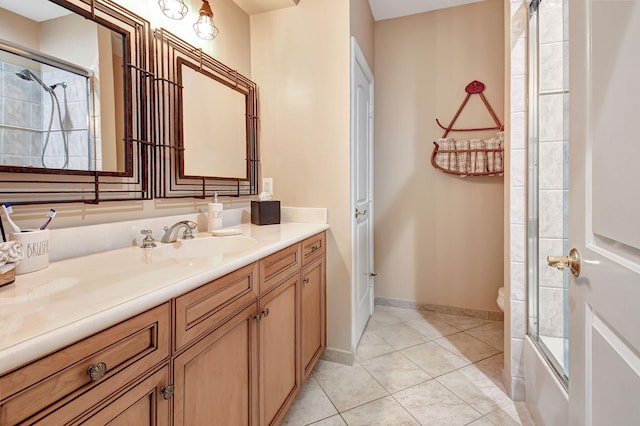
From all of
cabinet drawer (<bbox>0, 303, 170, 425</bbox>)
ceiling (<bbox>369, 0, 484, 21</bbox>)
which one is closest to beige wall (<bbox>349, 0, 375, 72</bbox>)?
ceiling (<bbox>369, 0, 484, 21</bbox>)

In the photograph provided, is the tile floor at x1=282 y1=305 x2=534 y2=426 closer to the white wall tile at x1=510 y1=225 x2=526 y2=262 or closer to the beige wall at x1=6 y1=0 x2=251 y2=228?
the white wall tile at x1=510 y1=225 x2=526 y2=262

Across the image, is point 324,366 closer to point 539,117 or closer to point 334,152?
point 334,152

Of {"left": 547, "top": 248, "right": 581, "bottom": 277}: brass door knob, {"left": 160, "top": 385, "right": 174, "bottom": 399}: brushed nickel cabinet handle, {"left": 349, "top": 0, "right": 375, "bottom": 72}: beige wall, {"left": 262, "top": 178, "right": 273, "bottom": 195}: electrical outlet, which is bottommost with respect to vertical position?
{"left": 160, "top": 385, "right": 174, "bottom": 399}: brushed nickel cabinet handle

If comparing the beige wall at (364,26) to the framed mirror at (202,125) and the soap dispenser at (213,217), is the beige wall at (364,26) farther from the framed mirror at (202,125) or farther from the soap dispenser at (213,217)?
the soap dispenser at (213,217)

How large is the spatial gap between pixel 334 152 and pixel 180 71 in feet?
3.12

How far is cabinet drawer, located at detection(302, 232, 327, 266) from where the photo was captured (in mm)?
1619

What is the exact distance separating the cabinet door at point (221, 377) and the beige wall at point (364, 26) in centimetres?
189

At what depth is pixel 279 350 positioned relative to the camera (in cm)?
133

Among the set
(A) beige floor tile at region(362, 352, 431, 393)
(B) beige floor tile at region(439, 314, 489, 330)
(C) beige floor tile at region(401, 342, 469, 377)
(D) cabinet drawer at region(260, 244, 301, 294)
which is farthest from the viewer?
(B) beige floor tile at region(439, 314, 489, 330)

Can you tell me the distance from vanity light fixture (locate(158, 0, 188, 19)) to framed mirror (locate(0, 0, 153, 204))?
0.42 ft

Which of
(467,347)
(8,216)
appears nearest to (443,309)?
(467,347)

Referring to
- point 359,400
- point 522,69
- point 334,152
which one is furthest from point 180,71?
point 359,400

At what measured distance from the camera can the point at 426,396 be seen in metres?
1.64

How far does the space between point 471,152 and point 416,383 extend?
1750 millimetres
